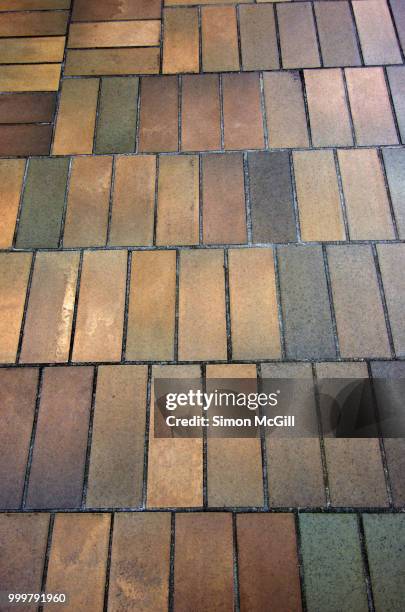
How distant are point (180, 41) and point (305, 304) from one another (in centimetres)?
141

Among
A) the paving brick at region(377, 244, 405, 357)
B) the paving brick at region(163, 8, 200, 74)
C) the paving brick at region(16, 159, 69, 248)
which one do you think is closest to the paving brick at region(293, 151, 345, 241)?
Answer: the paving brick at region(377, 244, 405, 357)

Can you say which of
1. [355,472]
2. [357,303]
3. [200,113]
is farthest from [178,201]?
[355,472]

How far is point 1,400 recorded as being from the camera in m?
1.42

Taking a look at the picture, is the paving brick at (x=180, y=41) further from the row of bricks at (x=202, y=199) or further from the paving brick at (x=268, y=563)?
the paving brick at (x=268, y=563)

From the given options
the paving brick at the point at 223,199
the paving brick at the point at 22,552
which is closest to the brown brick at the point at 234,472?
the paving brick at the point at 22,552

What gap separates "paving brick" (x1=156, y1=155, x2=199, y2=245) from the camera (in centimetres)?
163

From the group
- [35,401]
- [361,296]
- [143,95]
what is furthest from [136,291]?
[143,95]

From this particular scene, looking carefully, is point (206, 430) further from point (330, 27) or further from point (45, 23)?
point (45, 23)

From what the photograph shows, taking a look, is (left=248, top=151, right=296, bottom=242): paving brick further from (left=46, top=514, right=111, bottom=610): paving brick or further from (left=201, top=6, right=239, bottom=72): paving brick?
(left=46, top=514, right=111, bottom=610): paving brick

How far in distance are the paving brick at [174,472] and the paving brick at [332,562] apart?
0.33 metres

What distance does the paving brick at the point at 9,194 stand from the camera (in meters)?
1.66

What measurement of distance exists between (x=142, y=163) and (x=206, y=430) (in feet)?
3.55

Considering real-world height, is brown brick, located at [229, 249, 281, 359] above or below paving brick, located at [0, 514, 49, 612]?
above

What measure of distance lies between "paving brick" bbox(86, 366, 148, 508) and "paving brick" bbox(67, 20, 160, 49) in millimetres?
1544
